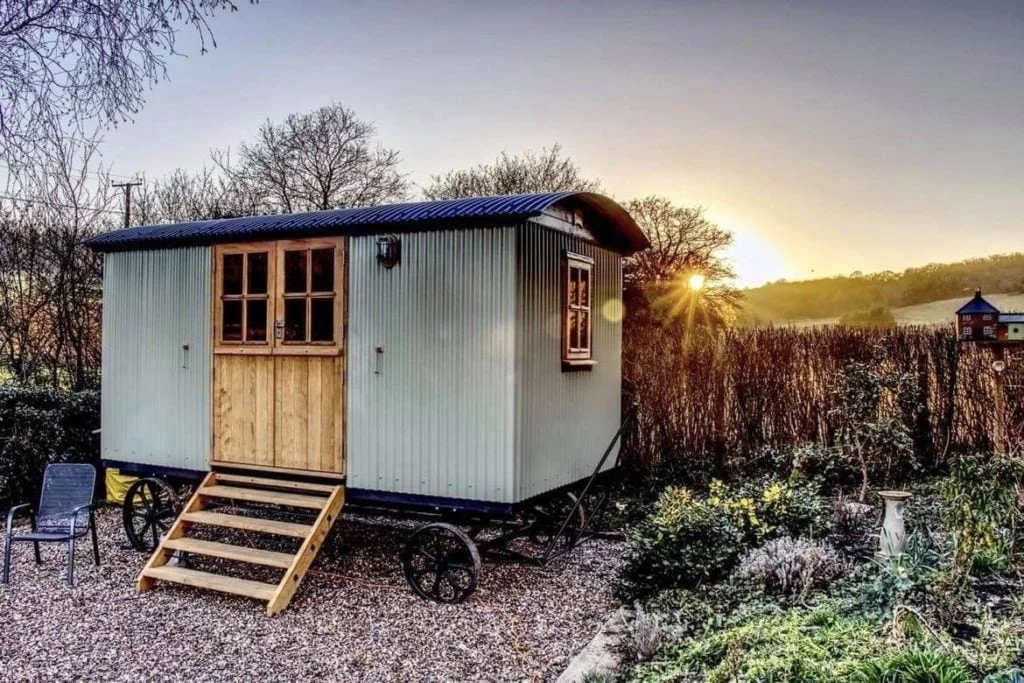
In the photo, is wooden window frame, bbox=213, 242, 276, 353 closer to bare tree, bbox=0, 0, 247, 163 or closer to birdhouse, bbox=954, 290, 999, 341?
bare tree, bbox=0, 0, 247, 163

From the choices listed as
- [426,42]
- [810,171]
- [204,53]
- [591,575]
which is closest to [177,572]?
[591,575]

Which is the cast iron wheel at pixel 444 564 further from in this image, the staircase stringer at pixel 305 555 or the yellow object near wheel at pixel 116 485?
the yellow object near wheel at pixel 116 485

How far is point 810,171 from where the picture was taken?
27.9 ft

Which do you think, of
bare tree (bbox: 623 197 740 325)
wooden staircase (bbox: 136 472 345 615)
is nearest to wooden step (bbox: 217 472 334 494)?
wooden staircase (bbox: 136 472 345 615)

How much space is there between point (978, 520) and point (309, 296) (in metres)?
A: 4.74

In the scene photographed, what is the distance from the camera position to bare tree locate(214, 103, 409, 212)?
16.4m

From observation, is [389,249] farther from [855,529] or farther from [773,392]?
[773,392]

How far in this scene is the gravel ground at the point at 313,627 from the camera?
13.5ft

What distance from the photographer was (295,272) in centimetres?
588

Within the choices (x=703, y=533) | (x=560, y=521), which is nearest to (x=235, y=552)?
(x=560, y=521)

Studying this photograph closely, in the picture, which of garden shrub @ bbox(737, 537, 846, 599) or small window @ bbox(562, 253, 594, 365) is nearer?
garden shrub @ bbox(737, 537, 846, 599)

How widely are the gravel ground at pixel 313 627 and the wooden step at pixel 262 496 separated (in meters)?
0.64

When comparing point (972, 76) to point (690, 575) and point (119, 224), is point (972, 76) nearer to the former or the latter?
point (690, 575)

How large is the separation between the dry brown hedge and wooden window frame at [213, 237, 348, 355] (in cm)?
420
